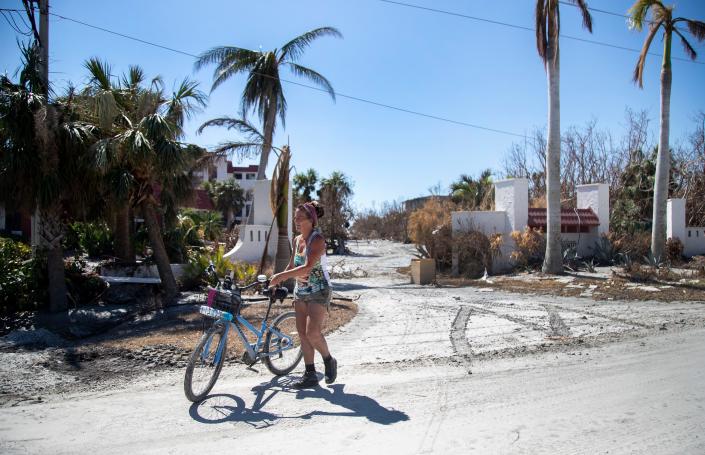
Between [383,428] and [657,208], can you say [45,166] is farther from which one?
[657,208]

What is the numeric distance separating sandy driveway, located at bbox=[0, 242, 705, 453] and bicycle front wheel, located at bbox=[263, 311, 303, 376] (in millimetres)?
236

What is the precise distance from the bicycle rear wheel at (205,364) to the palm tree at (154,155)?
6.43m

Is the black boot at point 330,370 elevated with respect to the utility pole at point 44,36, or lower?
lower

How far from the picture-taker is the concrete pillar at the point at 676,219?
777 inches

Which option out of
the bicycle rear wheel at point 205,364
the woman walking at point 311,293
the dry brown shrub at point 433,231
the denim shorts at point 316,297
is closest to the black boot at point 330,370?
the woman walking at point 311,293

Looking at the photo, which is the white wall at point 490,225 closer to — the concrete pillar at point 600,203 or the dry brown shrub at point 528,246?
the dry brown shrub at point 528,246

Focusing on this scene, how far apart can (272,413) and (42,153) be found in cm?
841

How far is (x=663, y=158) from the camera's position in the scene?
58.0 ft

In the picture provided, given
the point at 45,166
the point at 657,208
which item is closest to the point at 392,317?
the point at 45,166

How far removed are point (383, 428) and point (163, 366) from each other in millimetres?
3412

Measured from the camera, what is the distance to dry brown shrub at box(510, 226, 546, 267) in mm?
17234

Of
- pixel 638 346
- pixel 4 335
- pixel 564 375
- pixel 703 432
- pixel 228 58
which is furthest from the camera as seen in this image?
pixel 228 58

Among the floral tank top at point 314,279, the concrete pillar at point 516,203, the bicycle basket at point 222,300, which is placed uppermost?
the concrete pillar at point 516,203

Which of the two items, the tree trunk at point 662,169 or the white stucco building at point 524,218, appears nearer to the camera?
the tree trunk at point 662,169
